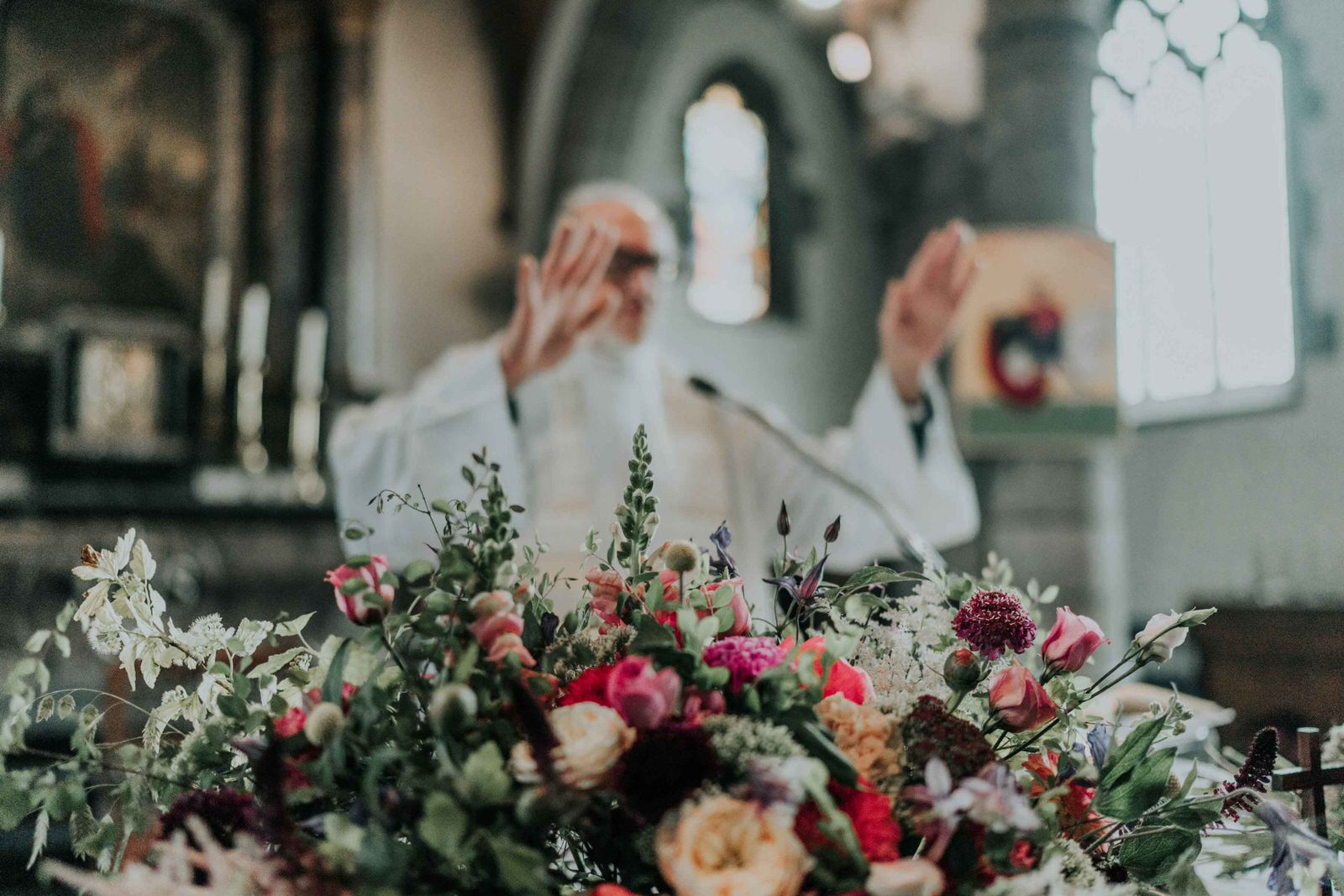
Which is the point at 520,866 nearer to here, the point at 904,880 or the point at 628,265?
the point at 904,880

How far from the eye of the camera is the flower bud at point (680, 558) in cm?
71

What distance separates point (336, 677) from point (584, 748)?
0.18 metres

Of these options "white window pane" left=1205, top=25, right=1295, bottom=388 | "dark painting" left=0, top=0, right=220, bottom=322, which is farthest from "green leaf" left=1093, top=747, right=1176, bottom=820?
"white window pane" left=1205, top=25, right=1295, bottom=388

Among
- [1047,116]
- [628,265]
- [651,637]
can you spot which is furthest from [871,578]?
[1047,116]

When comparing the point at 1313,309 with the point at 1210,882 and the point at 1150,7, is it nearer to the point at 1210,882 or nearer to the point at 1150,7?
the point at 1150,7

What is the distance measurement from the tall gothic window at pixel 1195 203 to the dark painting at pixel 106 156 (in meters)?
4.83

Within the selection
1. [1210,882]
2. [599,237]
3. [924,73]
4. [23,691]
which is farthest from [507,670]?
[924,73]

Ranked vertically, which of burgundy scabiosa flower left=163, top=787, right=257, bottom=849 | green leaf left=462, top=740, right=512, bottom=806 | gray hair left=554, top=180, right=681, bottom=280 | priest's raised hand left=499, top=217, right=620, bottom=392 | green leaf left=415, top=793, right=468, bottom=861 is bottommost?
burgundy scabiosa flower left=163, top=787, right=257, bottom=849

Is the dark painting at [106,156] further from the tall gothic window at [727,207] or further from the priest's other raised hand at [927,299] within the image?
the priest's other raised hand at [927,299]

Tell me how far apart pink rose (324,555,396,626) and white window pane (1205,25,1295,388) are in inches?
255

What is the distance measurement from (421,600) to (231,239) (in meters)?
5.83

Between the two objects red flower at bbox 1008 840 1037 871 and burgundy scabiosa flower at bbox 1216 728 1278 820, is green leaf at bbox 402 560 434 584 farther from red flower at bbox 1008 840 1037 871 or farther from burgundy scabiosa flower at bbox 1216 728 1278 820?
burgundy scabiosa flower at bbox 1216 728 1278 820

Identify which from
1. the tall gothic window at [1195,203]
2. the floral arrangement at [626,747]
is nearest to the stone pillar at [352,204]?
the tall gothic window at [1195,203]

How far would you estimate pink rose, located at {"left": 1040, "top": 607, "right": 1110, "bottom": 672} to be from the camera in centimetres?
77
